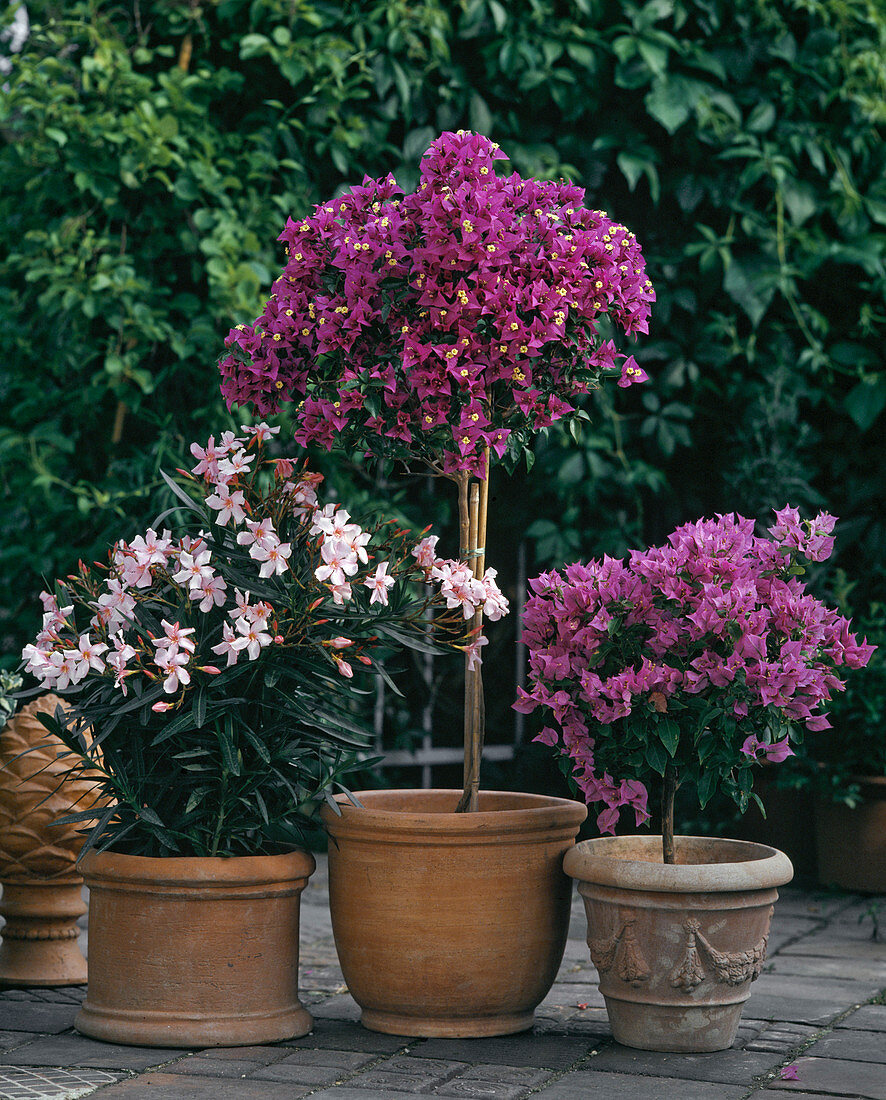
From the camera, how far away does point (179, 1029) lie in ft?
9.39

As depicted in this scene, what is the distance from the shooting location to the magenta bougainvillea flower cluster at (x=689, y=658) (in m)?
2.84

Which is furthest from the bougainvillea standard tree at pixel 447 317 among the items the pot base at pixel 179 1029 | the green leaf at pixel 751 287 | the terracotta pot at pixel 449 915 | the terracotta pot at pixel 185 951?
the green leaf at pixel 751 287

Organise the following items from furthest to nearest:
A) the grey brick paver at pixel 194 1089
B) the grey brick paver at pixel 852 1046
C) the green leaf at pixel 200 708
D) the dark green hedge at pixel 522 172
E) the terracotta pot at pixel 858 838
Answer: the terracotta pot at pixel 858 838
the dark green hedge at pixel 522 172
the grey brick paver at pixel 852 1046
the green leaf at pixel 200 708
the grey brick paver at pixel 194 1089

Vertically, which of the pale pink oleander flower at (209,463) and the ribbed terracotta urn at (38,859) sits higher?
the pale pink oleander flower at (209,463)

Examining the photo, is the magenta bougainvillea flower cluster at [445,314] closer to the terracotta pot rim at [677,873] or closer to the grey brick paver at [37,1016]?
the terracotta pot rim at [677,873]

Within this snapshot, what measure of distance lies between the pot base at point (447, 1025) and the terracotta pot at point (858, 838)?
7.00 feet

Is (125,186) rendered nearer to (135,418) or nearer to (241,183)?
(241,183)

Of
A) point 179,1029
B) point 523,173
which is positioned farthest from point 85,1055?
point 523,173

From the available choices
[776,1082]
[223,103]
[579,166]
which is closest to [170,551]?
[776,1082]

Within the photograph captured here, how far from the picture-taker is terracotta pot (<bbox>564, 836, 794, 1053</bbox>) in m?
2.83

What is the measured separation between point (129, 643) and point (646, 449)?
9.13ft

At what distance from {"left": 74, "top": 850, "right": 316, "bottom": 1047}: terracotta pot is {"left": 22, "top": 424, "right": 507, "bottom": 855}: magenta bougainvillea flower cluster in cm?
8

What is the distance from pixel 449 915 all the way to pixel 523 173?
2918 mm

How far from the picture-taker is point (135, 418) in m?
4.87
